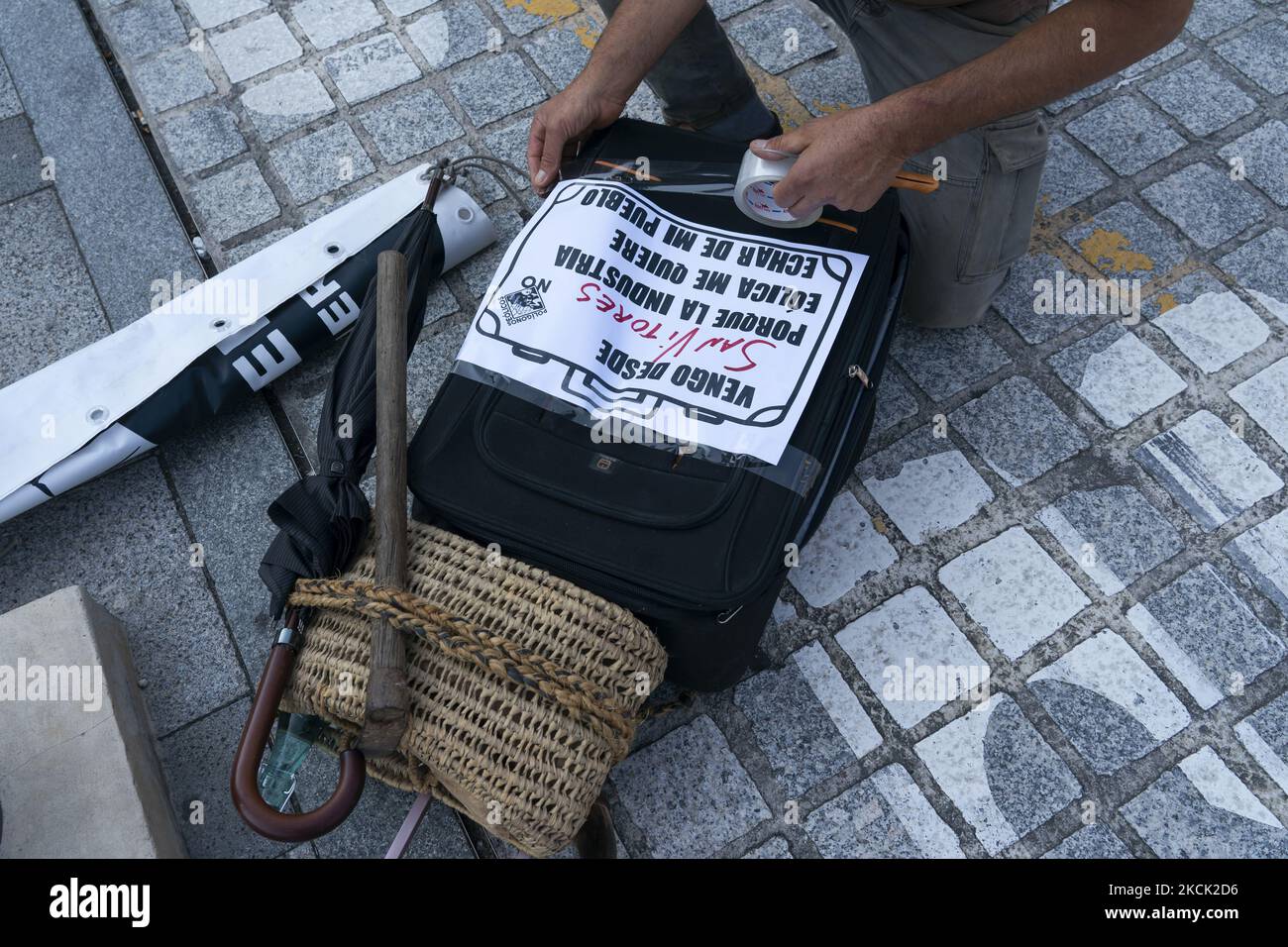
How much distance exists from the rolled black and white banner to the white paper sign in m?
0.63

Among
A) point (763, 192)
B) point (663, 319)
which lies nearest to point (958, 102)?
point (763, 192)

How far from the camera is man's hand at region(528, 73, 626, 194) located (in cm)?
212

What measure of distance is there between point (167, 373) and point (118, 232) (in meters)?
0.75

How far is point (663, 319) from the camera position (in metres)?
1.92

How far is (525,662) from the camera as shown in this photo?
1.52m

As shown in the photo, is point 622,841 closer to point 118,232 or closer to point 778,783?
point 778,783

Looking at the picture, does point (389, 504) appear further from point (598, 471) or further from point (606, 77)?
point (606, 77)

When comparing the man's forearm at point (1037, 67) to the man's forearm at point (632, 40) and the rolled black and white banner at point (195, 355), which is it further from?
the rolled black and white banner at point (195, 355)

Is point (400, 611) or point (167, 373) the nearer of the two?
point (400, 611)

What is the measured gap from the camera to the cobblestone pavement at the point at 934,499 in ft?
6.34

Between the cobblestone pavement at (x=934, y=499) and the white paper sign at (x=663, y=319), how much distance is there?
1.72 feet

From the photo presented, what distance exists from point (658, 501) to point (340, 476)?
23.8 inches

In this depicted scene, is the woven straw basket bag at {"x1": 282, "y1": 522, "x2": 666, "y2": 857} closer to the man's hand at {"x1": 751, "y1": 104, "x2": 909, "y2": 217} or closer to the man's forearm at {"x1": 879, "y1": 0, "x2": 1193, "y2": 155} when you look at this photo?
the man's hand at {"x1": 751, "y1": 104, "x2": 909, "y2": 217}

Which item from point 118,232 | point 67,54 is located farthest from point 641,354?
point 67,54
